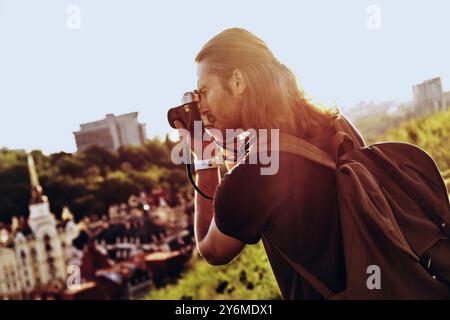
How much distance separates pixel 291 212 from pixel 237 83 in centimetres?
32

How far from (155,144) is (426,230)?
2.88m

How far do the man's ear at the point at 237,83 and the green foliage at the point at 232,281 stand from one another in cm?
230

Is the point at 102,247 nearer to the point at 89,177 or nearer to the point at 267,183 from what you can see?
the point at 89,177

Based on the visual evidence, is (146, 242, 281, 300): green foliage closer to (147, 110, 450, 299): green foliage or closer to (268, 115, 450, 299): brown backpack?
(147, 110, 450, 299): green foliage

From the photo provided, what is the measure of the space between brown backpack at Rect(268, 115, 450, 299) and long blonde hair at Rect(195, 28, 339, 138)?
2.5 inches

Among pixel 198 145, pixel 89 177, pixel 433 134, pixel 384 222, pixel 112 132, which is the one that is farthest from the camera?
pixel 89 177

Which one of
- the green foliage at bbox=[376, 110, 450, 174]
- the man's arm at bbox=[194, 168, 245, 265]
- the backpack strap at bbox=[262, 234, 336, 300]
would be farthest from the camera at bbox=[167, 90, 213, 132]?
the green foliage at bbox=[376, 110, 450, 174]

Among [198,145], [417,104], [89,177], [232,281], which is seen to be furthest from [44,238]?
[198,145]

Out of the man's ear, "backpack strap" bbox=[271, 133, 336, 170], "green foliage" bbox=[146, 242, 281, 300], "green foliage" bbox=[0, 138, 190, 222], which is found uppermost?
the man's ear

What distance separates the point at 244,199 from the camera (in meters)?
1.13

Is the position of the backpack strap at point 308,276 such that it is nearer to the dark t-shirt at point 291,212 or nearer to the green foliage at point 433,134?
the dark t-shirt at point 291,212

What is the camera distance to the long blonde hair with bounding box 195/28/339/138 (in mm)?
1236
